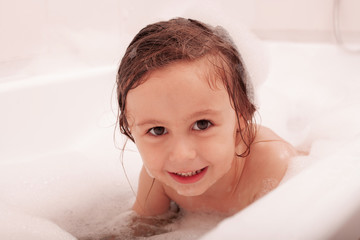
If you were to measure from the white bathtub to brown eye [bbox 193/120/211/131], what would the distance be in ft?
0.65

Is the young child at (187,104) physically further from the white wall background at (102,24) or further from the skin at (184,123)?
the white wall background at (102,24)

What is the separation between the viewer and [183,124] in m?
0.72

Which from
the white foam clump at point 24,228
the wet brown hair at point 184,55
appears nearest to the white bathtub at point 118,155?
the white foam clump at point 24,228

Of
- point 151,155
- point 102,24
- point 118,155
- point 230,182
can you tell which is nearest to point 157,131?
point 151,155

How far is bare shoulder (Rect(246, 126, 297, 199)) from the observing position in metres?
0.90

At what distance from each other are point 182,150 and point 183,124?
5 centimetres

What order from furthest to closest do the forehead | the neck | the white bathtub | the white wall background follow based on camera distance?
the white wall background
the neck
the forehead
the white bathtub

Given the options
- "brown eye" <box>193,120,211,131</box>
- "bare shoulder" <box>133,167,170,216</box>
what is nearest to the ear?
"brown eye" <box>193,120,211,131</box>

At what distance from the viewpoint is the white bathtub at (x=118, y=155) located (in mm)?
523

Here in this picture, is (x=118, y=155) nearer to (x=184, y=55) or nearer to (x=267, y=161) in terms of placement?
(x=267, y=161)

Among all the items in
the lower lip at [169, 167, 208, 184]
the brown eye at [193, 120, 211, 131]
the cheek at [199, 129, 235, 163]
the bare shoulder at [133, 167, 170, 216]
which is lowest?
the bare shoulder at [133, 167, 170, 216]

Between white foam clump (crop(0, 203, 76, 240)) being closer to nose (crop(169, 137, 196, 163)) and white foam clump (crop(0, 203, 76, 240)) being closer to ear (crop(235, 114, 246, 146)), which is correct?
nose (crop(169, 137, 196, 163))

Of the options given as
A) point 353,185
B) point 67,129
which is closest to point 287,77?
point 67,129

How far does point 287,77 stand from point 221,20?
93cm
